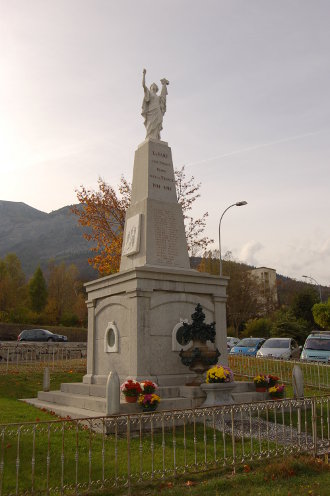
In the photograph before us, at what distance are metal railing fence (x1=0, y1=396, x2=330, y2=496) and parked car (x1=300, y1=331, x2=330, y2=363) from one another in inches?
523

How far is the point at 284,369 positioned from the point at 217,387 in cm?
892

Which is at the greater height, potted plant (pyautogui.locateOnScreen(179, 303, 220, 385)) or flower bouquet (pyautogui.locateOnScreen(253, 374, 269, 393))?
potted plant (pyautogui.locateOnScreen(179, 303, 220, 385))

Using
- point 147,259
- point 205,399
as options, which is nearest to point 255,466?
point 205,399

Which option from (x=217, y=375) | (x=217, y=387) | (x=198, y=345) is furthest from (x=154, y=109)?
(x=217, y=387)

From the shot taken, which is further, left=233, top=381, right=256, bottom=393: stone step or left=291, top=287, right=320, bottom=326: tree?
left=291, top=287, right=320, bottom=326: tree

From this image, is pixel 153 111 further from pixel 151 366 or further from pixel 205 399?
pixel 205 399

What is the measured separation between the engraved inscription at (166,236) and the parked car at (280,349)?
11846mm

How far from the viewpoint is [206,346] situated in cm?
1302

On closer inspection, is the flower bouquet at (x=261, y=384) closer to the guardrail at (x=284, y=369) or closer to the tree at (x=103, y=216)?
the guardrail at (x=284, y=369)

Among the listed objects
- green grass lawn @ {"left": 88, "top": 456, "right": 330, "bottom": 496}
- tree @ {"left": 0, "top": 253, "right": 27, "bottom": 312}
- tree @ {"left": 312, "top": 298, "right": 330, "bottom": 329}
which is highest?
tree @ {"left": 0, "top": 253, "right": 27, "bottom": 312}

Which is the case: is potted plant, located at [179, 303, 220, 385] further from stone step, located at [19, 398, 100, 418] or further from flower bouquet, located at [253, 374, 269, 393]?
stone step, located at [19, 398, 100, 418]

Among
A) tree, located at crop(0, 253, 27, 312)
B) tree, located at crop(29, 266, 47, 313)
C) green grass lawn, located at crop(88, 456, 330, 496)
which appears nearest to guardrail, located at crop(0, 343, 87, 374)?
green grass lawn, located at crop(88, 456, 330, 496)

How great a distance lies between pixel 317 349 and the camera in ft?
78.1

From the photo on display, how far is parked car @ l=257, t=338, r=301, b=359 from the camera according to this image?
24.9 metres
